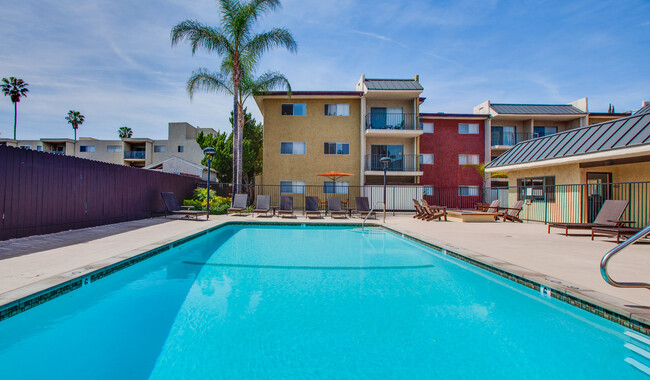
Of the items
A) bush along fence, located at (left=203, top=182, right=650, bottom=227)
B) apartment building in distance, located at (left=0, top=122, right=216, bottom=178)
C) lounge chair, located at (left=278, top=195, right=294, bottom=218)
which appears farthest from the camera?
apartment building in distance, located at (left=0, top=122, right=216, bottom=178)

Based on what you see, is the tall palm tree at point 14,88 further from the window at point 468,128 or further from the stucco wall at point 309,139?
the window at point 468,128

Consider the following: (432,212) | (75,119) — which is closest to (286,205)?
(432,212)

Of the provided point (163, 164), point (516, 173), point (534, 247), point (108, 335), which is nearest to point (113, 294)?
point (108, 335)

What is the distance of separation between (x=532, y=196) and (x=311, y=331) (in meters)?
14.7

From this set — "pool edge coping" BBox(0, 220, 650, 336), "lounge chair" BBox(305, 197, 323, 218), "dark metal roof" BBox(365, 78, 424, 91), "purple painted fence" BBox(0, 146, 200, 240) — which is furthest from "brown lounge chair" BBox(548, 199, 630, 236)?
"purple painted fence" BBox(0, 146, 200, 240)

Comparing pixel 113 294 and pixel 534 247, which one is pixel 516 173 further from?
pixel 113 294

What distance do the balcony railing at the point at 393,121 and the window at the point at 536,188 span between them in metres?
7.42

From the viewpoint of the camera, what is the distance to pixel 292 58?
16703mm

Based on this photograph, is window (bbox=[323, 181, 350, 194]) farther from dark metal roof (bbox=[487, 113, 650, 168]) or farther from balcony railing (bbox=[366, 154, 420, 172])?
dark metal roof (bbox=[487, 113, 650, 168])

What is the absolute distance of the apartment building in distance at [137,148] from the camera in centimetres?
3778

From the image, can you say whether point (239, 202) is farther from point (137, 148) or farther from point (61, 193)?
point (137, 148)

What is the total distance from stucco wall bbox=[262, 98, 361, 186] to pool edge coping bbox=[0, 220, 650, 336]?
14.6 m

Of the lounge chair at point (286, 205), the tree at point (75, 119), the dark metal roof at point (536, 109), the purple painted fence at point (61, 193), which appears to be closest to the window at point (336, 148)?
the lounge chair at point (286, 205)

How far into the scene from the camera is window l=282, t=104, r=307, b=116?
2064 centimetres
